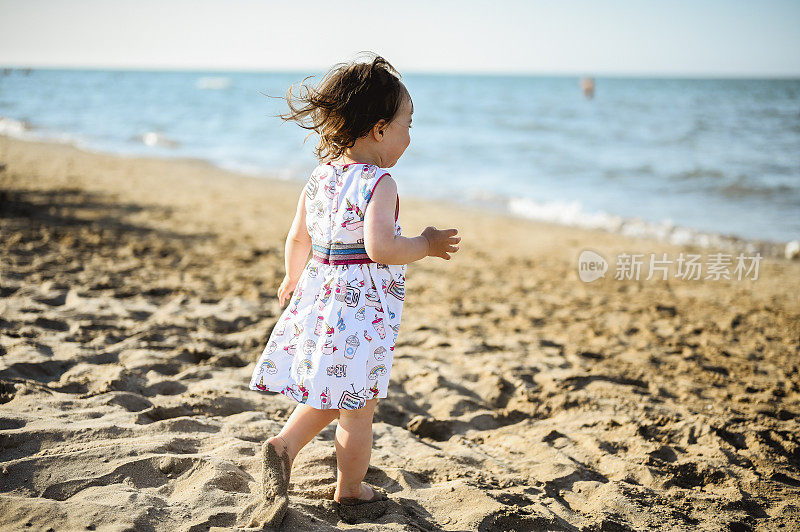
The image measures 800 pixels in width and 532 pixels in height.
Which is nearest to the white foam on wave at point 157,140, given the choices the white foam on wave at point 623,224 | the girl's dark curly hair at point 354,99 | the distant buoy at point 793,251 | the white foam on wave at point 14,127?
the white foam on wave at point 14,127

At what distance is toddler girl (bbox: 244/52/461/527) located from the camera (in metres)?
1.96

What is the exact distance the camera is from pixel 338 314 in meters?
1.98

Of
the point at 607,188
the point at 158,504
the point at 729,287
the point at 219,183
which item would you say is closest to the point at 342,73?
the point at 158,504

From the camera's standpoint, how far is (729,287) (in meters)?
5.56

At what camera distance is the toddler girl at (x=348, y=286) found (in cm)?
196

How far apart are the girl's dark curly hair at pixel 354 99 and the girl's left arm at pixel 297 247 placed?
0.29m

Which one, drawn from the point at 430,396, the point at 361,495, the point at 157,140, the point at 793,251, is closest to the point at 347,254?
the point at 361,495

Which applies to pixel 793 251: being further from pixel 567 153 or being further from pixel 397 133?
pixel 567 153

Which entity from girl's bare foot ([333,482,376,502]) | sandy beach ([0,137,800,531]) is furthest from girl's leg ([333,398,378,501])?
sandy beach ([0,137,800,531])

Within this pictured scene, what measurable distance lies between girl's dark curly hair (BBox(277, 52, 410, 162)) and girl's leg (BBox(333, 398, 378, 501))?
0.91m

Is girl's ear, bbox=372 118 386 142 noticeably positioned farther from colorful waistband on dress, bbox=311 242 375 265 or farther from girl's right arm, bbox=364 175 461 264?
colorful waistband on dress, bbox=311 242 375 265

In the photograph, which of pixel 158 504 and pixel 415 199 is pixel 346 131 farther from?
pixel 415 199

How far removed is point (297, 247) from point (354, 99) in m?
0.59

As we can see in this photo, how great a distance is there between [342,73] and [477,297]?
3.10m
